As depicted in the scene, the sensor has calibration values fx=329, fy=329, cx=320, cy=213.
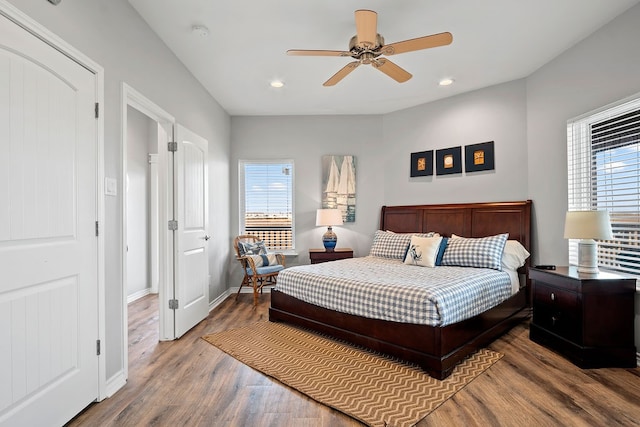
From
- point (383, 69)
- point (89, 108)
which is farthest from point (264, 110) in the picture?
point (89, 108)

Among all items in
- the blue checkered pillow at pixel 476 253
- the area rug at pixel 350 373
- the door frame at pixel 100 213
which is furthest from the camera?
the blue checkered pillow at pixel 476 253

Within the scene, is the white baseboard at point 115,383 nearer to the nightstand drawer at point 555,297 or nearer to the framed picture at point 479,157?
the nightstand drawer at point 555,297

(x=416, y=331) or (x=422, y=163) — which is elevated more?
(x=422, y=163)

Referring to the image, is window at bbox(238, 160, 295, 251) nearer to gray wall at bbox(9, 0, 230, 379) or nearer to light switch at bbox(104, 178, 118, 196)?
gray wall at bbox(9, 0, 230, 379)

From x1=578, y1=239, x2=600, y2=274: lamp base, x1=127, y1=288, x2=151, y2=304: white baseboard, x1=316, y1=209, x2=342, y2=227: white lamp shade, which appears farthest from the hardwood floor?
x1=316, y1=209, x2=342, y2=227: white lamp shade

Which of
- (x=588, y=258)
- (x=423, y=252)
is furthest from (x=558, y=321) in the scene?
(x=423, y=252)

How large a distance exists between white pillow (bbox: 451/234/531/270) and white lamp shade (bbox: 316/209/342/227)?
6.88 ft

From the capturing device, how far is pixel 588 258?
105 inches

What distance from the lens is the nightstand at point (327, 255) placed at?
15.1ft

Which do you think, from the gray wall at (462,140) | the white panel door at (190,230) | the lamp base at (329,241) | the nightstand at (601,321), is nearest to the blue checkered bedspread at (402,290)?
the nightstand at (601,321)

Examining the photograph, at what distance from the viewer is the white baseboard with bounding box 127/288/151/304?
4.47 meters

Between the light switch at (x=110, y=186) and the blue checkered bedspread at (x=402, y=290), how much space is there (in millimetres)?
1775

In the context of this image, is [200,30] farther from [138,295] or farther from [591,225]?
[138,295]

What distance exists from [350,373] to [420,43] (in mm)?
2456
